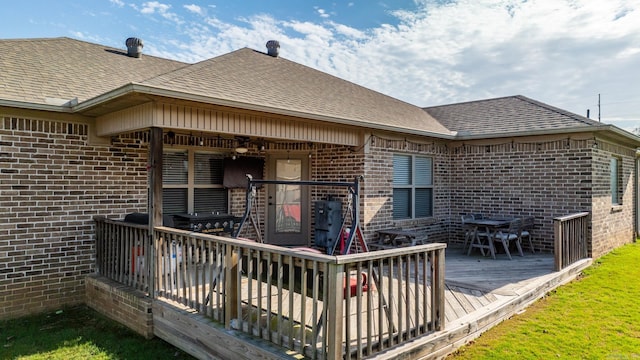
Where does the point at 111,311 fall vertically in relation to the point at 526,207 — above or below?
below

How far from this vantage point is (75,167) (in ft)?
18.7

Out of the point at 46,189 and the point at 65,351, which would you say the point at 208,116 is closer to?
the point at 46,189

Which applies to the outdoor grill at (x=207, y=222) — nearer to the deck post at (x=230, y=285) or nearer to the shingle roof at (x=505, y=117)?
the deck post at (x=230, y=285)

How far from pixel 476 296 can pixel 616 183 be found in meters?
Answer: 7.30

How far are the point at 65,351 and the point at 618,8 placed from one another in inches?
447

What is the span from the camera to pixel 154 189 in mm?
4672

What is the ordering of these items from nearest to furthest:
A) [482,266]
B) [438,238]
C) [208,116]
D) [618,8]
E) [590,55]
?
[208,116] → [482,266] → [618,8] → [438,238] → [590,55]

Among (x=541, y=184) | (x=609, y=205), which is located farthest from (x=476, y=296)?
(x=609, y=205)

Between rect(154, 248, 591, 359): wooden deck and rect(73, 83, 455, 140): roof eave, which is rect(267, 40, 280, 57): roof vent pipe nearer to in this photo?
rect(73, 83, 455, 140): roof eave

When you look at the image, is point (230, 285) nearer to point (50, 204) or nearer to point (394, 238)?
point (50, 204)

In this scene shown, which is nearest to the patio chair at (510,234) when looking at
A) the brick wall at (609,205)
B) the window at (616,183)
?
the brick wall at (609,205)

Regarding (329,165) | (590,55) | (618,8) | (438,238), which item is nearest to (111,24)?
(329,165)

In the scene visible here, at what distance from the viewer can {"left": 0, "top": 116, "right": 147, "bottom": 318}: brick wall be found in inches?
205

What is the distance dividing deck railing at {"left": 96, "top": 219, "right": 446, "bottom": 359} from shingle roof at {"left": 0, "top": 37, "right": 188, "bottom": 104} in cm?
201
